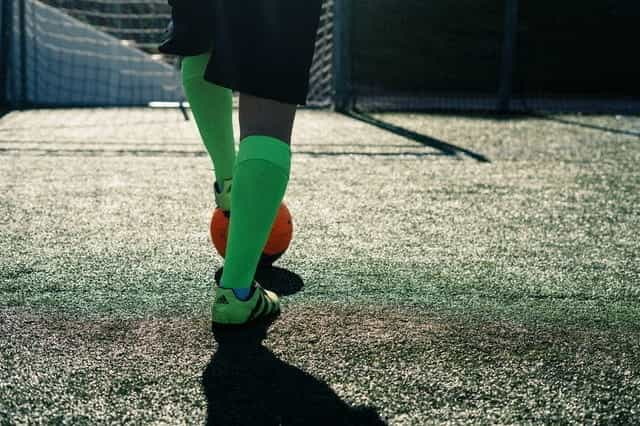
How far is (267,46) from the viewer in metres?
1.81

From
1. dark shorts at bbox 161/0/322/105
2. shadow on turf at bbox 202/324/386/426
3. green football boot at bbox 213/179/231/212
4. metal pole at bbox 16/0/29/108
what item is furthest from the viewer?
metal pole at bbox 16/0/29/108

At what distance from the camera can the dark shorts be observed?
5.93 feet

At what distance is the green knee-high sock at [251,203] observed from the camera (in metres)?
1.88

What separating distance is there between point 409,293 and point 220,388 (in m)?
0.77

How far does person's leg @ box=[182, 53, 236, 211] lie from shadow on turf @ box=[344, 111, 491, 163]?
2647 mm

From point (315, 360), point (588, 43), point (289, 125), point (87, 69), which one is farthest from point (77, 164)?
point (588, 43)

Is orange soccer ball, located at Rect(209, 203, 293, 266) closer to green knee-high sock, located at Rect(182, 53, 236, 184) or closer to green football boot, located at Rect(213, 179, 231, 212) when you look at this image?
green football boot, located at Rect(213, 179, 231, 212)

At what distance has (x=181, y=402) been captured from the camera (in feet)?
4.84

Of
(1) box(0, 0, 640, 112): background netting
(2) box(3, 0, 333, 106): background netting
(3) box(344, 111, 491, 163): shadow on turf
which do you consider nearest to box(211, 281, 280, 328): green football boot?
(3) box(344, 111, 491, 163): shadow on turf

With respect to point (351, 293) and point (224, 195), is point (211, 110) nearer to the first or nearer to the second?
point (224, 195)

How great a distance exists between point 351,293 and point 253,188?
1.49 feet

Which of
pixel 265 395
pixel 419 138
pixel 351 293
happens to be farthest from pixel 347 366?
pixel 419 138

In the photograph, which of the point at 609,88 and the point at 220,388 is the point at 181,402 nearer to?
the point at 220,388

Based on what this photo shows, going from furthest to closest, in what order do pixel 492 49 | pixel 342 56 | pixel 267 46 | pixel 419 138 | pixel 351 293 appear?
1. pixel 492 49
2. pixel 342 56
3. pixel 419 138
4. pixel 351 293
5. pixel 267 46
